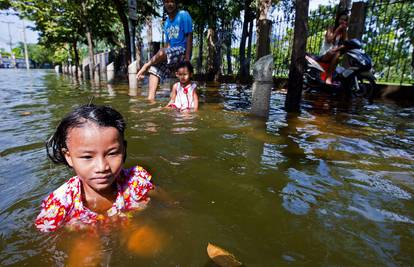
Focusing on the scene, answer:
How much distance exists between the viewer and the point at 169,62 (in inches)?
225

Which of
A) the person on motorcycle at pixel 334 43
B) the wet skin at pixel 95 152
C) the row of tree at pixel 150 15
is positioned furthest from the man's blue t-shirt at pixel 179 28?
the row of tree at pixel 150 15

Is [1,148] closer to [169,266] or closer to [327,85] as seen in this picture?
[169,266]

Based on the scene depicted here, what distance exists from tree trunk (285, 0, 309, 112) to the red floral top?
12.8 ft

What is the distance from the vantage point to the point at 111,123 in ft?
5.47

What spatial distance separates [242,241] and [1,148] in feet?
9.51

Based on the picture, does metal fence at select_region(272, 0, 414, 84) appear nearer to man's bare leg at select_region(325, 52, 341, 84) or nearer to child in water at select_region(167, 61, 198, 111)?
man's bare leg at select_region(325, 52, 341, 84)

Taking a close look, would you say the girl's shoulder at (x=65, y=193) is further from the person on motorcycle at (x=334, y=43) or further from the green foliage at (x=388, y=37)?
the green foliage at (x=388, y=37)

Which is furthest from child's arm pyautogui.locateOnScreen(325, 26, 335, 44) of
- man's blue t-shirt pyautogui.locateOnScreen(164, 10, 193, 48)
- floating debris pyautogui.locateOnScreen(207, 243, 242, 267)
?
floating debris pyautogui.locateOnScreen(207, 243, 242, 267)

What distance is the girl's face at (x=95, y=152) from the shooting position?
1586 mm

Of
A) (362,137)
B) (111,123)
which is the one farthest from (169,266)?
(362,137)

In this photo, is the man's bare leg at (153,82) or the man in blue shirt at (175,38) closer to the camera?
the man in blue shirt at (175,38)

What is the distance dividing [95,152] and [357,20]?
943cm

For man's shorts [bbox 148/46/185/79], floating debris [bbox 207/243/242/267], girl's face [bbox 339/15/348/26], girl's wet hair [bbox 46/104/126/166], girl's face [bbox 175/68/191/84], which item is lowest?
floating debris [bbox 207/243/242/267]

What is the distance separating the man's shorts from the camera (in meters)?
Result: 5.58
